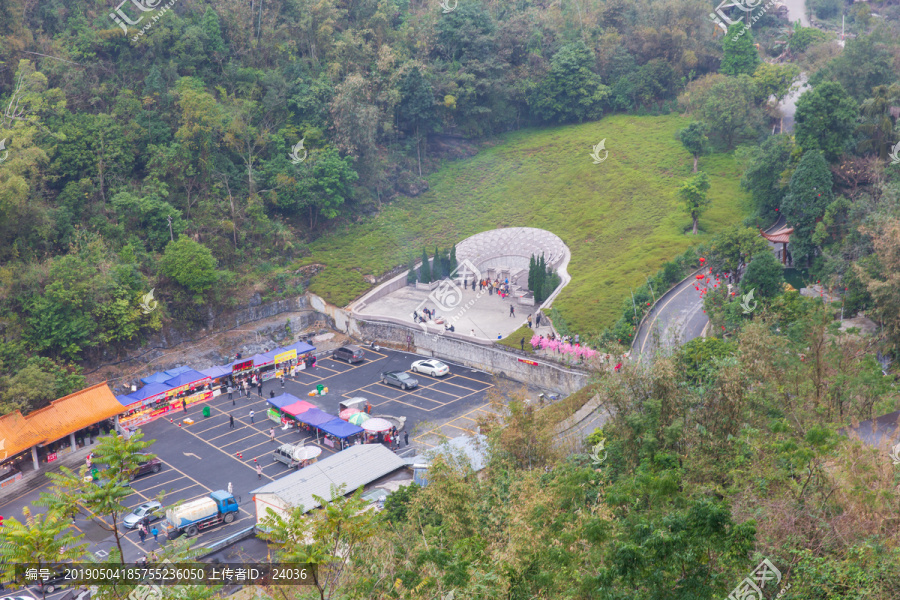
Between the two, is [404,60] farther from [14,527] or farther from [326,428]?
[14,527]

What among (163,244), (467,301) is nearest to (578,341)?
(467,301)

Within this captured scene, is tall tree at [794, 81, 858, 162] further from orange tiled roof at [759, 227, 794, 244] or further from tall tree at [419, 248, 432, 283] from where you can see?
tall tree at [419, 248, 432, 283]

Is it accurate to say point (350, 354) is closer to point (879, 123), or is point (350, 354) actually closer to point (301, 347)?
point (301, 347)

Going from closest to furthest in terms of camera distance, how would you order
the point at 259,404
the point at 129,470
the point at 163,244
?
the point at 129,470 < the point at 259,404 < the point at 163,244

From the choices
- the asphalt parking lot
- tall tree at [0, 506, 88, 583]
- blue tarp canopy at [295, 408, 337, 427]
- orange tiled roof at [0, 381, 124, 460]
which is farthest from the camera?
blue tarp canopy at [295, 408, 337, 427]

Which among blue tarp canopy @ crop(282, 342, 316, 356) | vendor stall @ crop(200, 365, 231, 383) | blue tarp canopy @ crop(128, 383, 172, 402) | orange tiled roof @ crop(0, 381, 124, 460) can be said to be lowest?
blue tarp canopy @ crop(282, 342, 316, 356)

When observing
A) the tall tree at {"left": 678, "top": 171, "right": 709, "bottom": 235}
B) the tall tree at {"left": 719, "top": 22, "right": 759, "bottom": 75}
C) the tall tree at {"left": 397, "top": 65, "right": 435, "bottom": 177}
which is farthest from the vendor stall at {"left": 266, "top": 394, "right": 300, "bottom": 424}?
the tall tree at {"left": 719, "top": 22, "right": 759, "bottom": 75}

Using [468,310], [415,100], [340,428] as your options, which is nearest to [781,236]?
[468,310]
